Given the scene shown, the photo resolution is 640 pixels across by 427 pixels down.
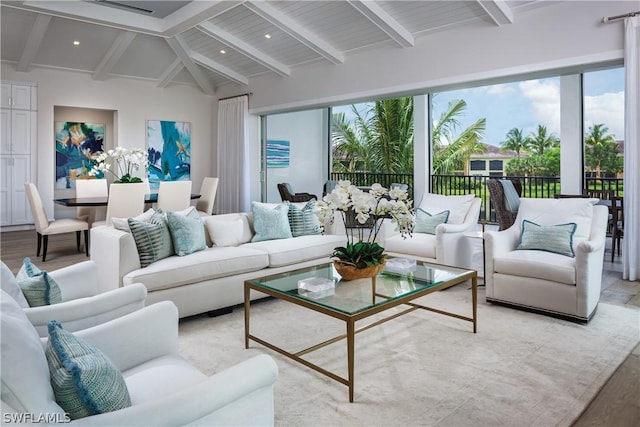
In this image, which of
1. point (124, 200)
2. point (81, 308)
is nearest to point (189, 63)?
point (124, 200)

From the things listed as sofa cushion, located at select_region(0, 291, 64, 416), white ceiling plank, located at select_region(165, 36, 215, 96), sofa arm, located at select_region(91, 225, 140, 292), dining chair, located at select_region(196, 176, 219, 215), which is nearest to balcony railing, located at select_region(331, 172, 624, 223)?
dining chair, located at select_region(196, 176, 219, 215)

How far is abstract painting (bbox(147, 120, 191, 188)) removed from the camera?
938 cm

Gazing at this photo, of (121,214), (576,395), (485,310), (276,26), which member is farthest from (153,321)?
(276,26)

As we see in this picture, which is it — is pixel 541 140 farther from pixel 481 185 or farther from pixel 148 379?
pixel 148 379

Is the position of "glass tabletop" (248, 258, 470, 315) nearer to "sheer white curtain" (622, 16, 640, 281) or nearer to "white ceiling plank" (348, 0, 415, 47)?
"sheer white curtain" (622, 16, 640, 281)

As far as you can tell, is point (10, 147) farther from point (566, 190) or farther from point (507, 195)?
point (566, 190)

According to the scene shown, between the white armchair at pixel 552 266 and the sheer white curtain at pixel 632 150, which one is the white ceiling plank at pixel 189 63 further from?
the sheer white curtain at pixel 632 150

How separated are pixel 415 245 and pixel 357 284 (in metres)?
1.92

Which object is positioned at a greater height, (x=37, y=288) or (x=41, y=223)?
(x=41, y=223)

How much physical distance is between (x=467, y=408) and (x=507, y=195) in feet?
11.1

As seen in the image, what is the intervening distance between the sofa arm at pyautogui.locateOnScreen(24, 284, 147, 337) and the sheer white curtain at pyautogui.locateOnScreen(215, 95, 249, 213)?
6.85 meters

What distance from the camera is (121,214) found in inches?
217

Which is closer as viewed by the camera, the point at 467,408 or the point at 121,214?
the point at 467,408

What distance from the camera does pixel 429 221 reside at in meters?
4.84
